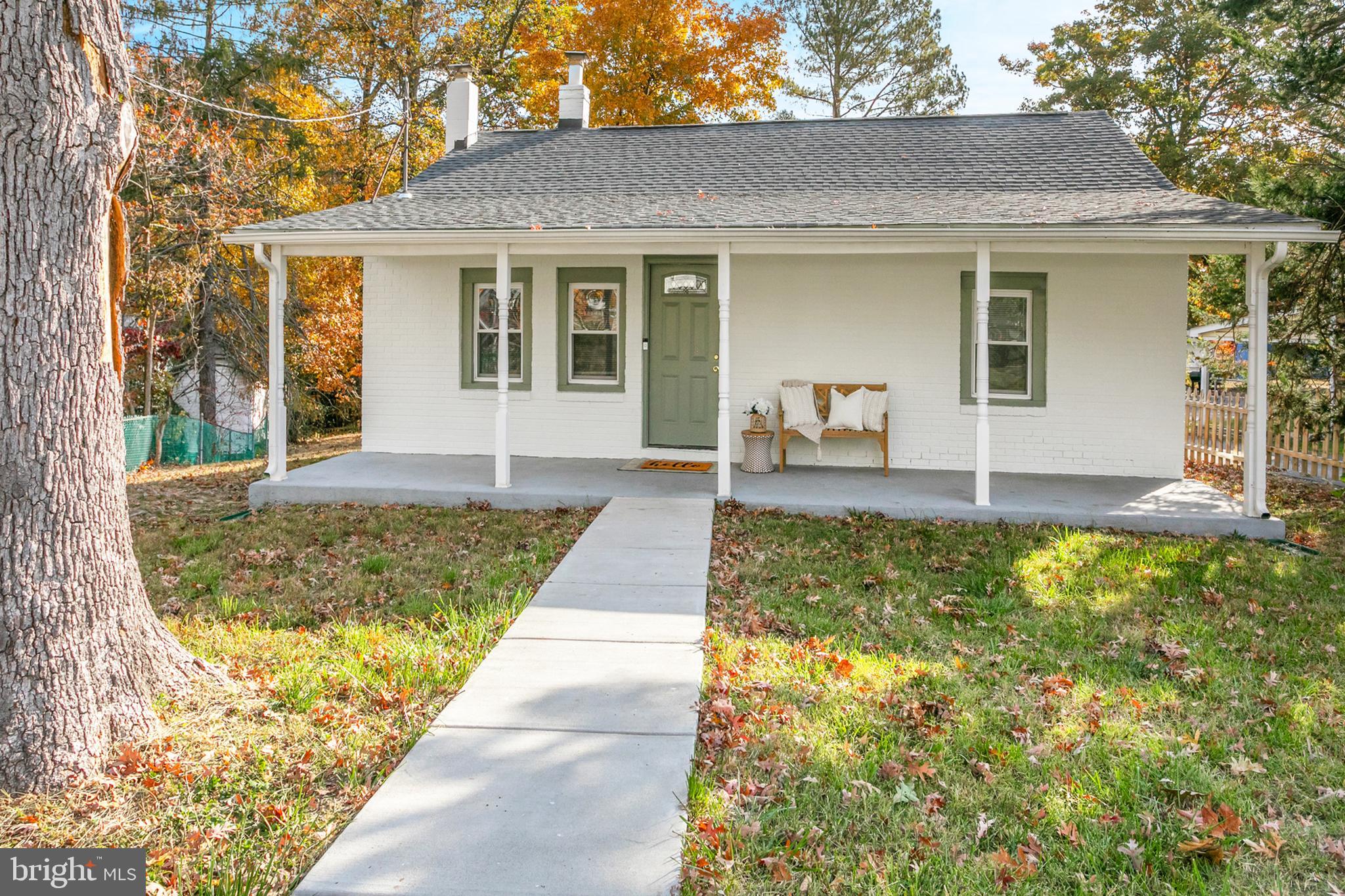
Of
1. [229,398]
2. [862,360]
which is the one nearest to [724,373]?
[862,360]

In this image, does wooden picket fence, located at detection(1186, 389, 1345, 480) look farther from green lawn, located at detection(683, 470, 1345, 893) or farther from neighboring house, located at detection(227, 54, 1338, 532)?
green lawn, located at detection(683, 470, 1345, 893)

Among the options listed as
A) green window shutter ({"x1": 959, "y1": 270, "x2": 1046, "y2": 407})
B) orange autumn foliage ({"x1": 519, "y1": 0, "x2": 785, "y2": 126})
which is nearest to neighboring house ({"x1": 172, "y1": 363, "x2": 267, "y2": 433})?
orange autumn foliage ({"x1": 519, "y1": 0, "x2": 785, "y2": 126})

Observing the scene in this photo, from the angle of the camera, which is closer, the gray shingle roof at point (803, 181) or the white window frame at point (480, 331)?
the gray shingle roof at point (803, 181)

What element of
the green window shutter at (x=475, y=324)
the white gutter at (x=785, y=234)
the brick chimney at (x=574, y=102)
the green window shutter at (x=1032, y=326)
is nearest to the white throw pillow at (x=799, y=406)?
the green window shutter at (x=1032, y=326)

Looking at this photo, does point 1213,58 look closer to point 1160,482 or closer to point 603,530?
point 1160,482

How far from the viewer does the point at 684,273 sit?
33.6 feet

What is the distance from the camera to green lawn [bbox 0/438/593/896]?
2.86 meters

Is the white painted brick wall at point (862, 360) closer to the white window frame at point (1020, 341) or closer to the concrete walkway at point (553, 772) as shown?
the white window frame at point (1020, 341)

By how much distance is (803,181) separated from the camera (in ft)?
33.7

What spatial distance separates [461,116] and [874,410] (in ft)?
24.3

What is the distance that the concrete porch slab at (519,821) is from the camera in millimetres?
2549

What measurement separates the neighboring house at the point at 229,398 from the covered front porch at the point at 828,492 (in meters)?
6.21

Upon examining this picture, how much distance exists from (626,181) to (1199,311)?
19891mm

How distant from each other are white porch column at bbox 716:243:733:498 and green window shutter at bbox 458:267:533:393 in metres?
3.26
